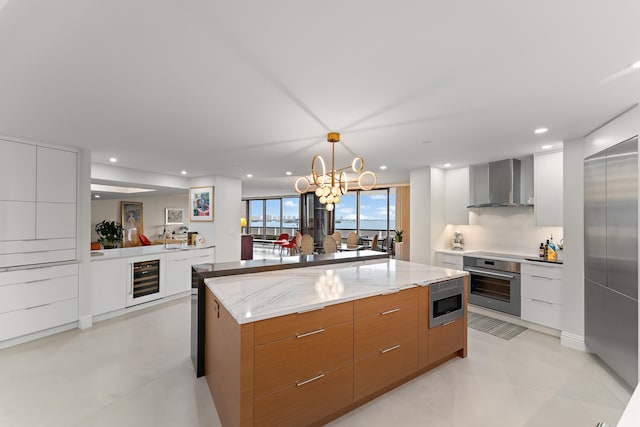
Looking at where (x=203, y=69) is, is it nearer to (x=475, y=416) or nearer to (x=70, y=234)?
(x=475, y=416)

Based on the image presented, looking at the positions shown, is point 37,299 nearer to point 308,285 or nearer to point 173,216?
point 308,285

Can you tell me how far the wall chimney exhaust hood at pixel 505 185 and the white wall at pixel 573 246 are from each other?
3.12 feet

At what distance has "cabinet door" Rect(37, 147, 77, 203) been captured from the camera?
3543mm

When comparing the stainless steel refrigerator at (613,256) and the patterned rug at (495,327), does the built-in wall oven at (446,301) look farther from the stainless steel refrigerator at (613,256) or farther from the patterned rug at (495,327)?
the stainless steel refrigerator at (613,256)

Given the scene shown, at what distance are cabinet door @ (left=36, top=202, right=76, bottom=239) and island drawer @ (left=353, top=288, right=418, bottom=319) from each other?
389 cm

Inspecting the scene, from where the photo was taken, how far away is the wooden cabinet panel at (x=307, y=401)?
1720mm

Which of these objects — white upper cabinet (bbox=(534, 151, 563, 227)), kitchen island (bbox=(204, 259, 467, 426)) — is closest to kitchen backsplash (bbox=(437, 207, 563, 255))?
white upper cabinet (bbox=(534, 151, 563, 227))

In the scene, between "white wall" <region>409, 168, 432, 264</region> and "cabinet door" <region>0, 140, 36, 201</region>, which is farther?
"white wall" <region>409, 168, 432, 264</region>

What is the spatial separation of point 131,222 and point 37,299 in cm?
698

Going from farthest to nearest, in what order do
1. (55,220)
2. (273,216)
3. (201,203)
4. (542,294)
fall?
(273,216) < (201,203) < (542,294) < (55,220)

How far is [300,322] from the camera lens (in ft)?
6.04

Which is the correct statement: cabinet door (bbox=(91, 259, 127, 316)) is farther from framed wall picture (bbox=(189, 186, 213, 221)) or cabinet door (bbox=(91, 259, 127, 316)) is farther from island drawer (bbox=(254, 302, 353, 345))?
island drawer (bbox=(254, 302, 353, 345))

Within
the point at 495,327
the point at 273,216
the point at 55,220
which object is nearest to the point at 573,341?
the point at 495,327

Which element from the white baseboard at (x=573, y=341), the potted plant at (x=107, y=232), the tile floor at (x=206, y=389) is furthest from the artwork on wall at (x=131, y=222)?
the white baseboard at (x=573, y=341)
